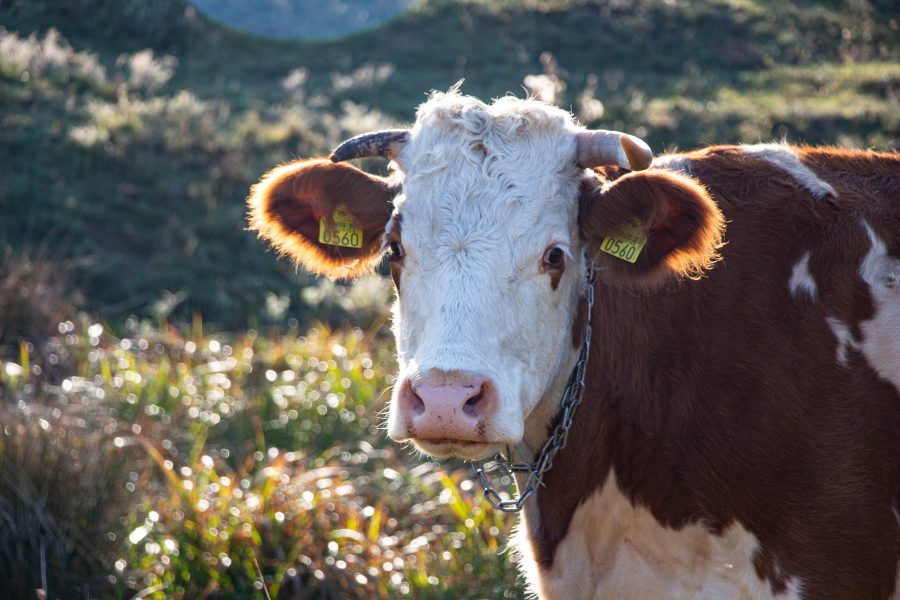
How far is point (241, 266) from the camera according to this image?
12.0 metres

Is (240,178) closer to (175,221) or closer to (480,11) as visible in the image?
(175,221)

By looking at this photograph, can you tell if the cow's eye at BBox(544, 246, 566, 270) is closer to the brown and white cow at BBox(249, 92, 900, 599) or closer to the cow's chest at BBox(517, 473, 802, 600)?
the brown and white cow at BBox(249, 92, 900, 599)

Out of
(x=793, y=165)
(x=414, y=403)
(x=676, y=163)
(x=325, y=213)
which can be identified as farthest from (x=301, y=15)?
(x=414, y=403)

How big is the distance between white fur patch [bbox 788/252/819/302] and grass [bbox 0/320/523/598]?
2124mm

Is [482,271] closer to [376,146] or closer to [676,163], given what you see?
[376,146]

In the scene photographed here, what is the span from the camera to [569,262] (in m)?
3.47

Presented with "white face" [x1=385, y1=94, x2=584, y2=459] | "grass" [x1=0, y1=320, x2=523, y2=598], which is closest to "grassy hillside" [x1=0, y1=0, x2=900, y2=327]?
"grass" [x1=0, y1=320, x2=523, y2=598]

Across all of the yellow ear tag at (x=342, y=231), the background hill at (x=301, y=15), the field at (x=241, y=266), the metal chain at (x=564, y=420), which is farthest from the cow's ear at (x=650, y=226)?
the background hill at (x=301, y=15)

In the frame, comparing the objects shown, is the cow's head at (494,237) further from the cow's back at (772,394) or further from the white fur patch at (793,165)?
the white fur patch at (793,165)

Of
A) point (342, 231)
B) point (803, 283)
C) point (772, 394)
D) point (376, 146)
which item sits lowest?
point (772, 394)

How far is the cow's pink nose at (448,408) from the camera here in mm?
2902

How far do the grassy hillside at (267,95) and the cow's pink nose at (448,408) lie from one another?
6774 millimetres

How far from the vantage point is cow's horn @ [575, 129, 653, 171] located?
3.45 meters

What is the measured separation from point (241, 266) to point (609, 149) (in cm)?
904
